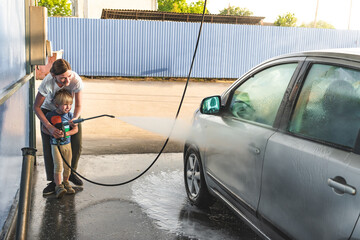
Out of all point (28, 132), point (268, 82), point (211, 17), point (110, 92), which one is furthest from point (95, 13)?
point (268, 82)

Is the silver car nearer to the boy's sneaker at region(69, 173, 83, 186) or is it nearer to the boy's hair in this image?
the boy's hair

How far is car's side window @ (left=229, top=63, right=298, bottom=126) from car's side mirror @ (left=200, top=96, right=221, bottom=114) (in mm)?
132

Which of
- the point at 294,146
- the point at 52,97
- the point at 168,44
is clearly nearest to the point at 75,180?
the point at 52,97

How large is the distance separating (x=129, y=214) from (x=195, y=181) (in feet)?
2.54

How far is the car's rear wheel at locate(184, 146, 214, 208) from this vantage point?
4160 millimetres

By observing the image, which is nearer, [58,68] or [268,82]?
[268,82]

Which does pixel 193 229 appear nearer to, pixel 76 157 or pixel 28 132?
pixel 76 157

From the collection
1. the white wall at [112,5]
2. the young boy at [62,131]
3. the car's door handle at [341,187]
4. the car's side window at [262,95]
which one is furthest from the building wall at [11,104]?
the white wall at [112,5]

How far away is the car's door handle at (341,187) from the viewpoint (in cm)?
196

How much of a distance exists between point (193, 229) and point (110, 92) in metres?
12.3

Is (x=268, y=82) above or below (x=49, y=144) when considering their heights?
above

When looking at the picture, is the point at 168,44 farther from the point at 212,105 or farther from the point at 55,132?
the point at 212,105

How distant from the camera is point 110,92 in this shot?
51.1ft

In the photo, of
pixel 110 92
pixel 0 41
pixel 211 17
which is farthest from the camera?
pixel 211 17
